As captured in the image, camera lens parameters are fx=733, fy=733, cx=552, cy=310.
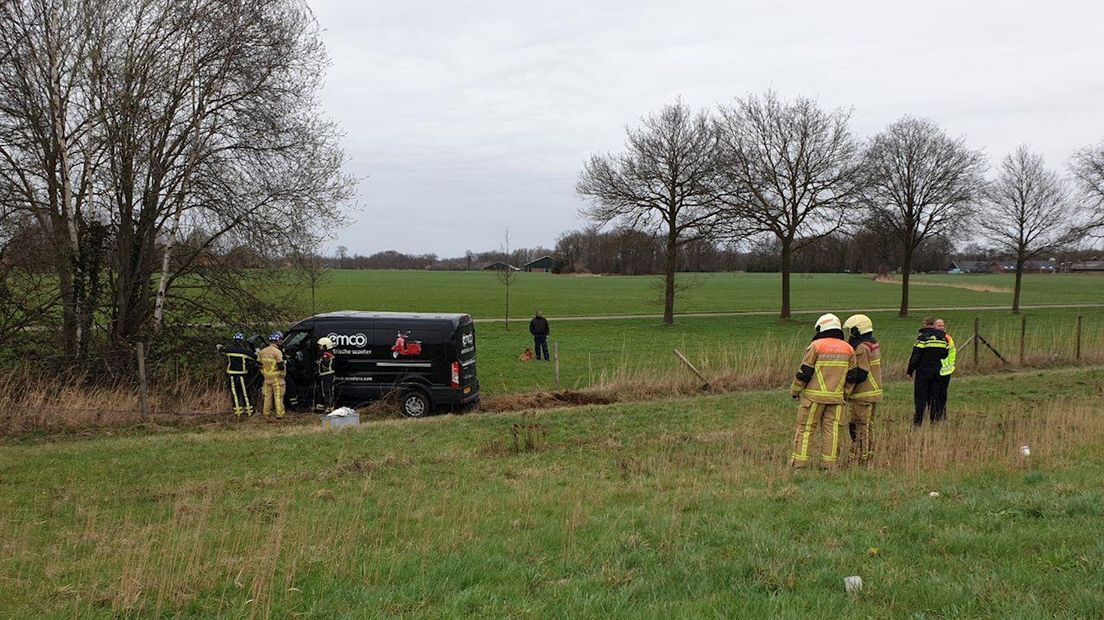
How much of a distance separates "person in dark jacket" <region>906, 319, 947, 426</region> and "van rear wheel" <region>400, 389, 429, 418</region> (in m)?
8.33

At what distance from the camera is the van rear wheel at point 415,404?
13906mm

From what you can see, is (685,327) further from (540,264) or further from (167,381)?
(540,264)

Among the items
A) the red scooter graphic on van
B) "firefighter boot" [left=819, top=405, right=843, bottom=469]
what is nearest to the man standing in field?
"firefighter boot" [left=819, top=405, right=843, bottom=469]

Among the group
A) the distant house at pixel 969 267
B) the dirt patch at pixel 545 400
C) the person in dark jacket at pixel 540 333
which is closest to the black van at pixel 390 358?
the dirt patch at pixel 545 400

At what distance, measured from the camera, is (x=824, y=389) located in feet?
26.2

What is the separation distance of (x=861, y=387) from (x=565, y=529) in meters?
4.81

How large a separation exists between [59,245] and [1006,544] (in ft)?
58.7

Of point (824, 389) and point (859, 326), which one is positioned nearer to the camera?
point (824, 389)

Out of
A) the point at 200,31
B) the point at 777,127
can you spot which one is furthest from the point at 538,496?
the point at 777,127

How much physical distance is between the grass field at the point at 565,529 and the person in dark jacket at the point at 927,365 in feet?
3.35

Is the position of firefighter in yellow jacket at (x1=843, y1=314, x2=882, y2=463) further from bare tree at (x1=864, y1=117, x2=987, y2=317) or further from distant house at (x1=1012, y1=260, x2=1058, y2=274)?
distant house at (x1=1012, y1=260, x2=1058, y2=274)

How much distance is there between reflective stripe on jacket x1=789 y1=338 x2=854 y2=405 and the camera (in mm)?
7945

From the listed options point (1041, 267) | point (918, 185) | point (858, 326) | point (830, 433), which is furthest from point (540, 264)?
point (830, 433)

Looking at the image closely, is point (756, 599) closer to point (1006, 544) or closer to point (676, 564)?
point (676, 564)
